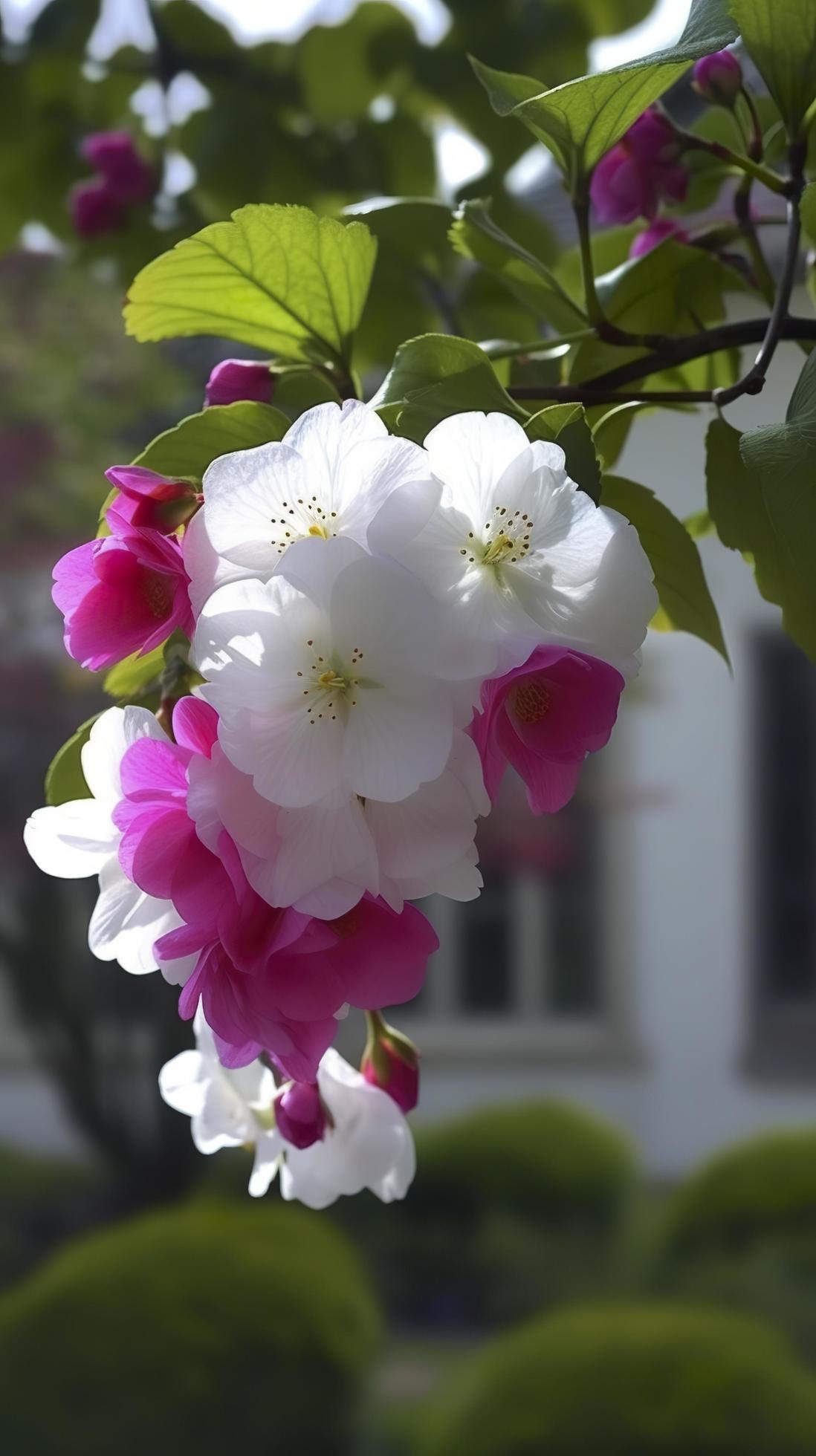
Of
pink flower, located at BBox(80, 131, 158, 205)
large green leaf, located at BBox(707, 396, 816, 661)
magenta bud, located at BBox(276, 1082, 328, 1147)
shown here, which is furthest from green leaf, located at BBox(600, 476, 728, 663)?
pink flower, located at BBox(80, 131, 158, 205)

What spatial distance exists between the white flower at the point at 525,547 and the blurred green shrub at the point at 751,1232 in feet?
10.7

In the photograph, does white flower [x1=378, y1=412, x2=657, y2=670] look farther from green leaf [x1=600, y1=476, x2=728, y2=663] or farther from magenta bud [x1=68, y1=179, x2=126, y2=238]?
magenta bud [x1=68, y1=179, x2=126, y2=238]

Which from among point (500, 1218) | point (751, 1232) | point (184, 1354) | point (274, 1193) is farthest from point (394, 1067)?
point (500, 1218)

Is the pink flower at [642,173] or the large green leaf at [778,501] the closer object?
the large green leaf at [778,501]

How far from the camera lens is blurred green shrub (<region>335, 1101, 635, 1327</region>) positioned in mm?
3428

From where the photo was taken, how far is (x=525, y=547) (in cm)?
19

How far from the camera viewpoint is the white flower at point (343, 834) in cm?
18

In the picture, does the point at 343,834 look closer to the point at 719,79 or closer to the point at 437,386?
the point at 437,386

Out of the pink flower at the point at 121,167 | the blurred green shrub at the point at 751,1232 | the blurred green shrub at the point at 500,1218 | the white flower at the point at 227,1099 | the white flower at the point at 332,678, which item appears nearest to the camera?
the white flower at the point at 332,678

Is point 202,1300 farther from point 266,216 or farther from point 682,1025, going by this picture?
point 266,216

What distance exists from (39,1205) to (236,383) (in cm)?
370

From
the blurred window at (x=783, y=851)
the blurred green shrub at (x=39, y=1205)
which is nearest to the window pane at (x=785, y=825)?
the blurred window at (x=783, y=851)

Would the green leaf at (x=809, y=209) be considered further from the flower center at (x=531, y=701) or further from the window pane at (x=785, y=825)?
the window pane at (x=785, y=825)

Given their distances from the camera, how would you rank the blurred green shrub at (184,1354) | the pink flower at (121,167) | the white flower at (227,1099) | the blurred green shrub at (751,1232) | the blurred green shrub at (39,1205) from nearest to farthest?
the white flower at (227,1099) → the pink flower at (121,167) → the blurred green shrub at (184,1354) → the blurred green shrub at (751,1232) → the blurred green shrub at (39,1205)
